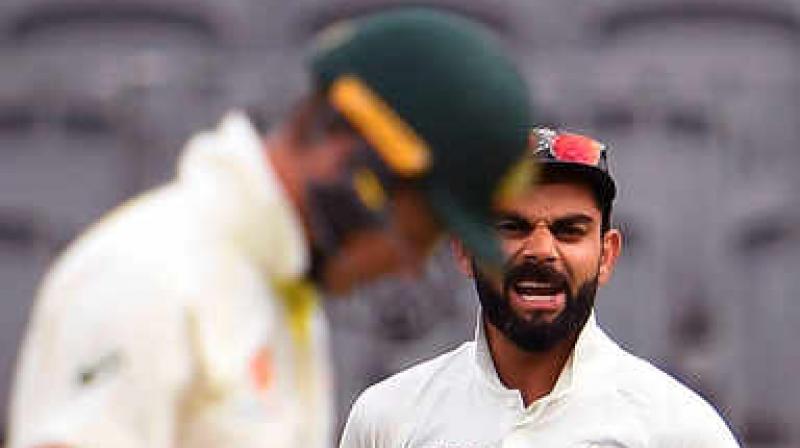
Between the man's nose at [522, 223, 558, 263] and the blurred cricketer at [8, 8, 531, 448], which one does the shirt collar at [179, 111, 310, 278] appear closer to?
the blurred cricketer at [8, 8, 531, 448]

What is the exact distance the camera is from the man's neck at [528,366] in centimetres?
361

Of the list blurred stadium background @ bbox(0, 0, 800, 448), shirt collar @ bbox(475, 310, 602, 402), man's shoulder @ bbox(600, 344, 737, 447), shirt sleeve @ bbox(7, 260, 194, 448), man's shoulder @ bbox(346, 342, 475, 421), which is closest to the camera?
shirt sleeve @ bbox(7, 260, 194, 448)

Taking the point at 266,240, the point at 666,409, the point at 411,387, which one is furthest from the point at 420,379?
the point at 266,240

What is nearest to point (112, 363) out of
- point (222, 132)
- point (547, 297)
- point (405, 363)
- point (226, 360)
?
point (226, 360)

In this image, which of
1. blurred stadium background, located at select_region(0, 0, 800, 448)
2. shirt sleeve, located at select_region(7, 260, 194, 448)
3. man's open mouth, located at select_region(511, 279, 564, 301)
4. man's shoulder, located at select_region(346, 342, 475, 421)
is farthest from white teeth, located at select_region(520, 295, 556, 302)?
blurred stadium background, located at select_region(0, 0, 800, 448)

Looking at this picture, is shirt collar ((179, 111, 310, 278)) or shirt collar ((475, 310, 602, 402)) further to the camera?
shirt collar ((475, 310, 602, 402))

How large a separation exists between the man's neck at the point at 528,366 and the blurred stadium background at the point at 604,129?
14.4 ft

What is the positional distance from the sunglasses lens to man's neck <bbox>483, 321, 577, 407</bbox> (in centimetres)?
26

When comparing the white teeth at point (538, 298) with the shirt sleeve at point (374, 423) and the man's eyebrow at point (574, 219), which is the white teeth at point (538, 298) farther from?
the shirt sleeve at point (374, 423)

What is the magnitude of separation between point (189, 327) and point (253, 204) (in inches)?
5.1

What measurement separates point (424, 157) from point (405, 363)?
6.07 m

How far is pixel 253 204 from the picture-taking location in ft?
7.32

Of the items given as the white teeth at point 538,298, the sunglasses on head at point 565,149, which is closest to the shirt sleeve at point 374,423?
the white teeth at point 538,298

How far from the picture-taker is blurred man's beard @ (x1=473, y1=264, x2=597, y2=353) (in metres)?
3.54
